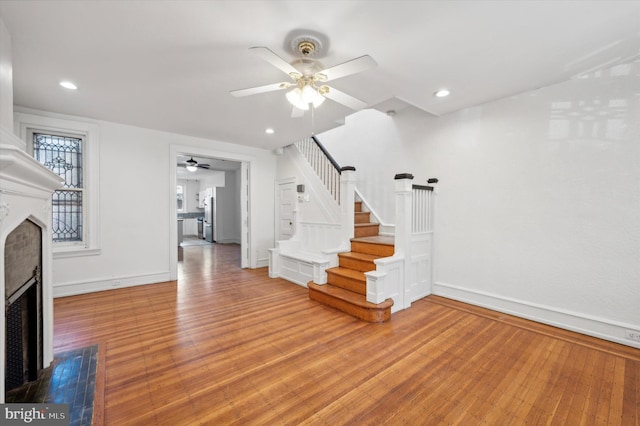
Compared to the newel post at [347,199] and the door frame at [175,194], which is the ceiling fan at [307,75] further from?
the door frame at [175,194]

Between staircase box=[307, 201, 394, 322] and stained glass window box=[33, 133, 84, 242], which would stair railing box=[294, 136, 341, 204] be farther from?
stained glass window box=[33, 133, 84, 242]

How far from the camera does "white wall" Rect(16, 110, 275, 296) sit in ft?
13.1

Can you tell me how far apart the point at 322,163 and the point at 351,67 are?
10.1ft

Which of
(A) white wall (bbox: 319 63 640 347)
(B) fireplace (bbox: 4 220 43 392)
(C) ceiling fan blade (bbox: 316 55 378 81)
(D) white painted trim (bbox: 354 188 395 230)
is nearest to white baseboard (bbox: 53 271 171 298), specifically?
(B) fireplace (bbox: 4 220 43 392)

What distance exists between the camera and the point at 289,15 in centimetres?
185

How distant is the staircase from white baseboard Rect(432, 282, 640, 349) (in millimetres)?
1135

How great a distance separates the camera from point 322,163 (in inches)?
194

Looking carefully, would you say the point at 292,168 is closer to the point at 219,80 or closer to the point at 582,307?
the point at 219,80

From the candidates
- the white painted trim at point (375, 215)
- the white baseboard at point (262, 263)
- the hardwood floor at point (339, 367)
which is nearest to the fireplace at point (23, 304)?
the hardwood floor at point (339, 367)

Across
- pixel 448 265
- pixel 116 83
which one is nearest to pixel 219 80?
pixel 116 83

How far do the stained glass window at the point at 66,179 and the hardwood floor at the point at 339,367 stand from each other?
1211mm

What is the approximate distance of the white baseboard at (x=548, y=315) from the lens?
248 centimetres

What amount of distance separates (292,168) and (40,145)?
3.97 meters

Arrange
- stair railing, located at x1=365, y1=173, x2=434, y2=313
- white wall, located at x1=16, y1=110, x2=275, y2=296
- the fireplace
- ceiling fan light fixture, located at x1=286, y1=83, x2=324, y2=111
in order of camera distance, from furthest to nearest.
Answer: white wall, located at x1=16, y1=110, x2=275, y2=296, stair railing, located at x1=365, y1=173, x2=434, y2=313, ceiling fan light fixture, located at x1=286, y1=83, x2=324, y2=111, the fireplace
